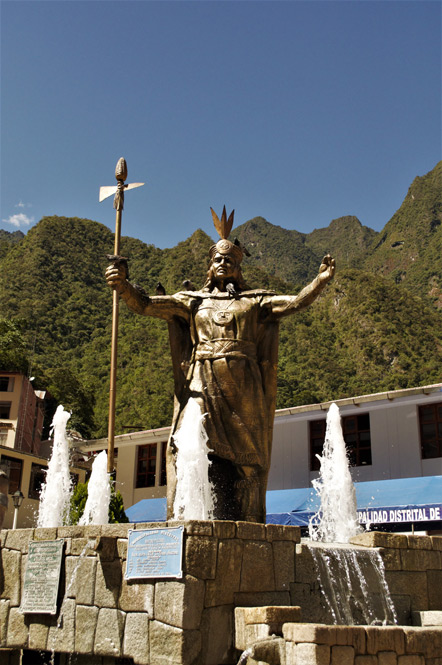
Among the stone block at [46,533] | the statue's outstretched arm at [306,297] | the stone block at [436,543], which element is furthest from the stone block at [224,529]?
the statue's outstretched arm at [306,297]

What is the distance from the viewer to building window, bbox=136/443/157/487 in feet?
67.1

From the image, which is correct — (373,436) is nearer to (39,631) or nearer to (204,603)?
(39,631)

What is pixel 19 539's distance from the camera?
5992 mm

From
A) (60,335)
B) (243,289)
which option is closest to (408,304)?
(60,335)

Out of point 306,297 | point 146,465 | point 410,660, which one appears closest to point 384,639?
point 410,660

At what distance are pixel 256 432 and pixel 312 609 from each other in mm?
1937

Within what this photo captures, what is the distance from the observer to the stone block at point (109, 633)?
4.89m

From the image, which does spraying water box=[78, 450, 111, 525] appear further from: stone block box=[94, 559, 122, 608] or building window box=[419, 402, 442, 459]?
building window box=[419, 402, 442, 459]

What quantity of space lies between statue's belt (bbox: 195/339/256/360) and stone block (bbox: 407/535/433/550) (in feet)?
7.51

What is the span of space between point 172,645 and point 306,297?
3550mm

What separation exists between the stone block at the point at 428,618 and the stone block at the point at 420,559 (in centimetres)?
39

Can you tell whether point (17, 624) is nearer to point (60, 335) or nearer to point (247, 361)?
point (247, 361)

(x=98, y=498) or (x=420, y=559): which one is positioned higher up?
(x=98, y=498)

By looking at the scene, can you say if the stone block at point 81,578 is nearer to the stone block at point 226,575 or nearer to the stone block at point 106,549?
the stone block at point 106,549
